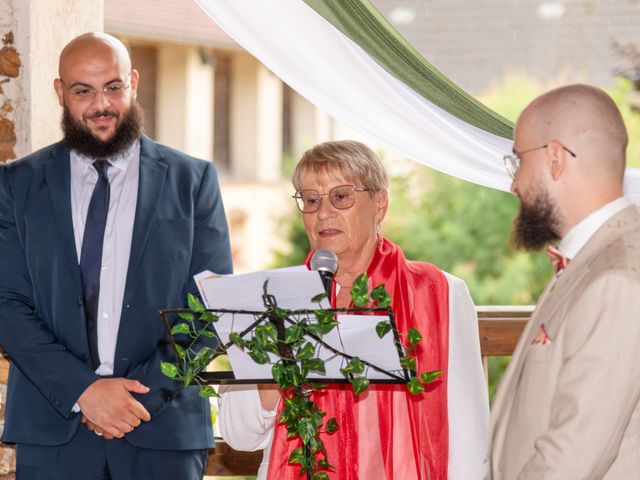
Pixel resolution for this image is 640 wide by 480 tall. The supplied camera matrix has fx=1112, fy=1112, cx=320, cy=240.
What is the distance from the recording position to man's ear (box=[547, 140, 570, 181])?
222 centimetres

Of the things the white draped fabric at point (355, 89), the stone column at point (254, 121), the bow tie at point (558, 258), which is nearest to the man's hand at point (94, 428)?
the white draped fabric at point (355, 89)

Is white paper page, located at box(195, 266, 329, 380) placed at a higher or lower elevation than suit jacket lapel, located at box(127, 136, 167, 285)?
lower

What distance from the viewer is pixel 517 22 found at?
12.1 ft

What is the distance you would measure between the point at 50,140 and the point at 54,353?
0.95 metres

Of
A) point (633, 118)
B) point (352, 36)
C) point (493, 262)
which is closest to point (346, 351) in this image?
point (352, 36)

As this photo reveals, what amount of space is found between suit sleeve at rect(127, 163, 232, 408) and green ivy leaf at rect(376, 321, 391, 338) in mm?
941

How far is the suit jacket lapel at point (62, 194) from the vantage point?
3.21m

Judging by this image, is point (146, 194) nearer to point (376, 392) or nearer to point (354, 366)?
point (376, 392)

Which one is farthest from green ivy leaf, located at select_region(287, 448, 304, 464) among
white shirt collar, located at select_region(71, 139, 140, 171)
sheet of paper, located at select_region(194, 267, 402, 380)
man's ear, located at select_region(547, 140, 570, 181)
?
white shirt collar, located at select_region(71, 139, 140, 171)

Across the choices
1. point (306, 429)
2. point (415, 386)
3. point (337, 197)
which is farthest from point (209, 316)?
point (337, 197)

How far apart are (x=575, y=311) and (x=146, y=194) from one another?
5.16 ft

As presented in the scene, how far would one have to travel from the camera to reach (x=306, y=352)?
2447 millimetres

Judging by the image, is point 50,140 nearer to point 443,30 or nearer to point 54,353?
point 54,353

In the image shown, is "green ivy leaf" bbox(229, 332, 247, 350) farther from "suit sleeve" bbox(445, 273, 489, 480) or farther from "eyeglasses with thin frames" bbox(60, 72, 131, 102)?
"eyeglasses with thin frames" bbox(60, 72, 131, 102)
